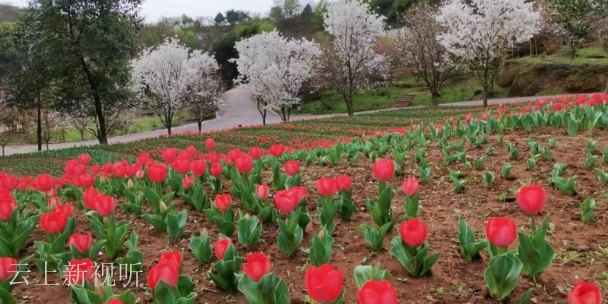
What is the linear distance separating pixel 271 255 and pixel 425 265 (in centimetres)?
80

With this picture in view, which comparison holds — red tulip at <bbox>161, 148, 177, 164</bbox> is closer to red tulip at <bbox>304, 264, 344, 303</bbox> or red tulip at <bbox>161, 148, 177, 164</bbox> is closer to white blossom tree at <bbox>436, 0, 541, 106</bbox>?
red tulip at <bbox>304, 264, 344, 303</bbox>

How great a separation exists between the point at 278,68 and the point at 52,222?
34350 mm

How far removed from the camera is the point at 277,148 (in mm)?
3906

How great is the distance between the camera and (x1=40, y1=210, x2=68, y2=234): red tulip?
2191mm

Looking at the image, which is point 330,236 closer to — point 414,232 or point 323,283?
point 414,232

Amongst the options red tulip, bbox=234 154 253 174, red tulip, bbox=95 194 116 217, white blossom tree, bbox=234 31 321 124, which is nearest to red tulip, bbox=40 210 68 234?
red tulip, bbox=95 194 116 217

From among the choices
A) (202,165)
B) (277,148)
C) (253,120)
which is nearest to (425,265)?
(202,165)

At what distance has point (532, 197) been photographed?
1.82 meters

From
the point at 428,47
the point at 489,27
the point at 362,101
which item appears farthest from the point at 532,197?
the point at 362,101

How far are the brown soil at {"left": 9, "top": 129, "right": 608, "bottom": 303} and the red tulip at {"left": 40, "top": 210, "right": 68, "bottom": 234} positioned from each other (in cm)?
25

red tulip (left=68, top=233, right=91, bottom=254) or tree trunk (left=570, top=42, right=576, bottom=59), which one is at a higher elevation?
tree trunk (left=570, top=42, right=576, bottom=59)

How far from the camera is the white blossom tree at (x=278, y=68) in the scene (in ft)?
116

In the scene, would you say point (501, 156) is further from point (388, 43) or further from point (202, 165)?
point (388, 43)

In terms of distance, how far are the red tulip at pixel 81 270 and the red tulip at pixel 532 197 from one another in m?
1.70
